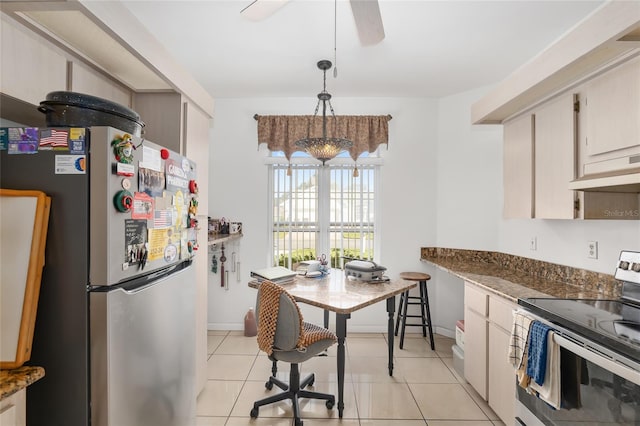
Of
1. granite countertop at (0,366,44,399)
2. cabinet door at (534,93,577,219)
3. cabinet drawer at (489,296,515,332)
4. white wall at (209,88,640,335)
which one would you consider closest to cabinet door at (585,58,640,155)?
cabinet door at (534,93,577,219)

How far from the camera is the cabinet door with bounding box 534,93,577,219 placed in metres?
1.87

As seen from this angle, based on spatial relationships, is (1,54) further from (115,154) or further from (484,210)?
(484,210)

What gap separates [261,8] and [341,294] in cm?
187

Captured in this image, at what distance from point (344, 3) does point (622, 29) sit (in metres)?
1.48

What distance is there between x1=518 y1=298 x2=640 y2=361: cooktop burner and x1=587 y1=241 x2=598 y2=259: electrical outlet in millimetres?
453

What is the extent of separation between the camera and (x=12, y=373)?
2.96 ft

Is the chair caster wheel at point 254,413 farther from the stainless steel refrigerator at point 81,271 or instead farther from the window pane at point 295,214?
the window pane at point 295,214

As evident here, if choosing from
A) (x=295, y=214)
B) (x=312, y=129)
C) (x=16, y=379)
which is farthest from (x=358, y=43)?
(x=16, y=379)

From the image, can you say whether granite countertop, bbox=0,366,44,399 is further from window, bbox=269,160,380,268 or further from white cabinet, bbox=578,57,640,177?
window, bbox=269,160,380,268

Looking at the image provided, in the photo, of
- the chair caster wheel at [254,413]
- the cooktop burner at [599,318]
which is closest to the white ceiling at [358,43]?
the cooktop burner at [599,318]

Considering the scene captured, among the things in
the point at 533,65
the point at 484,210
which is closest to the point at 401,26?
the point at 533,65

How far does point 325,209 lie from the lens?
377cm

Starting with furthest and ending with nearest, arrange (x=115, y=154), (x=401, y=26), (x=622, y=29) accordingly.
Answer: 1. (x=401, y=26)
2. (x=622, y=29)
3. (x=115, y=154)

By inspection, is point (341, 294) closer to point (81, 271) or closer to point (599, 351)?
point (599, 351)
